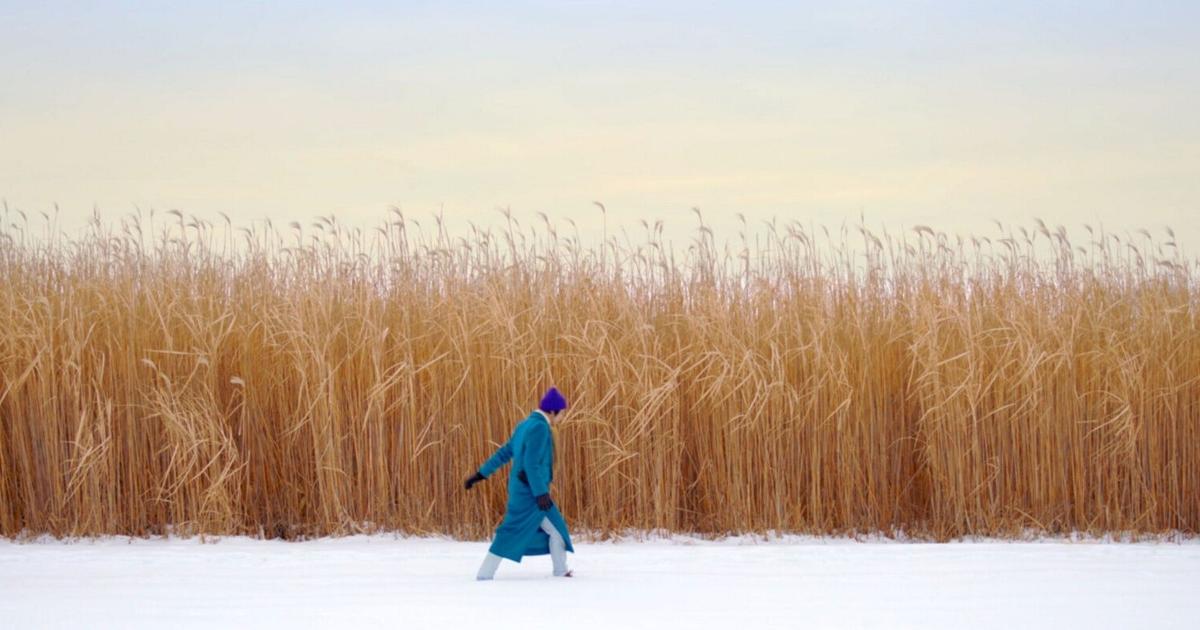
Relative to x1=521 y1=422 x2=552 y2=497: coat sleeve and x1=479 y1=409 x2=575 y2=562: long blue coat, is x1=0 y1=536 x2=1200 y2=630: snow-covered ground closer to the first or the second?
x1=479 y1=409 x2=575 y2=562: long blue coat

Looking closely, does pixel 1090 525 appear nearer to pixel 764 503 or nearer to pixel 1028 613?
pixel 764 503

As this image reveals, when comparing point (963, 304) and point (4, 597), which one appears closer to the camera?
point (4, 597)

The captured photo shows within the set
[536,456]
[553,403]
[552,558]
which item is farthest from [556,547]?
[553,403]

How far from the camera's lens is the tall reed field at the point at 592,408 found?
22.5 feet

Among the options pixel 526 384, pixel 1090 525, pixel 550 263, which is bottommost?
pixel 1090 525

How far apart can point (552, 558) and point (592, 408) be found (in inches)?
63.8

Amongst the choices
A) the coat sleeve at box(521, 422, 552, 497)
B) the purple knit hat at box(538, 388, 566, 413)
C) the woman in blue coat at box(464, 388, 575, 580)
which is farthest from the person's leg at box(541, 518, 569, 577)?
the purple knit hat at box(538, 388, 566, 413)

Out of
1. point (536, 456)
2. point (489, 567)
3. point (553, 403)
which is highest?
point (553, 403)

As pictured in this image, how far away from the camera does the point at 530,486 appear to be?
17.0ft

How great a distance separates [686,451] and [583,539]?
809 mm

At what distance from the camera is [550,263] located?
760 cm

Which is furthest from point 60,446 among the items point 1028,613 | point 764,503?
point 1028,613

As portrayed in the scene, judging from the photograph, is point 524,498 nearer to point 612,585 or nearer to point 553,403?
point 553,403

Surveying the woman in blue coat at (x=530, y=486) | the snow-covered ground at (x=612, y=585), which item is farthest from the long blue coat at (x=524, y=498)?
the snow-covered ground at (x=612, y=585)
